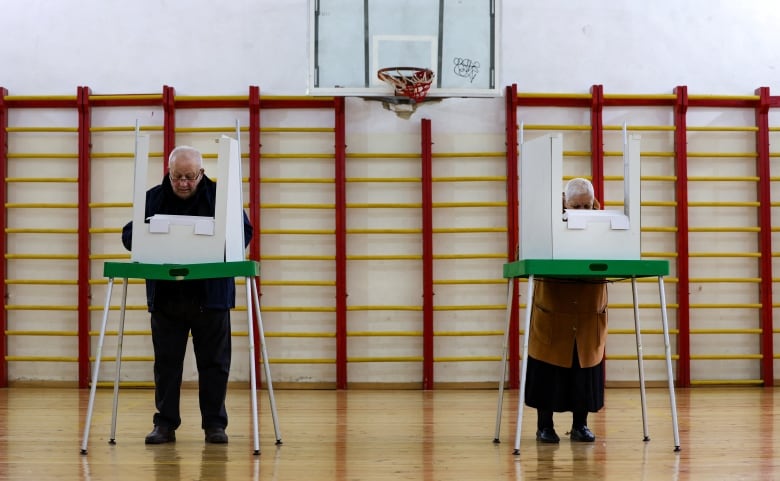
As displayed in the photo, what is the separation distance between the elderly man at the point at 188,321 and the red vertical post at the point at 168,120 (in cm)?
279

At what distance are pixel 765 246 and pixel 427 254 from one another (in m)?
2.39

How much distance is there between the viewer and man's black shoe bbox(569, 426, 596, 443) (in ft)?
A: 12.0

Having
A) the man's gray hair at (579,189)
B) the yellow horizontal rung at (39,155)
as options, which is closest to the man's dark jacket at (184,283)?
the man's gray hair at (579,189)

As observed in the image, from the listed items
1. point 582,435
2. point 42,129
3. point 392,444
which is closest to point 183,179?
point 392,444

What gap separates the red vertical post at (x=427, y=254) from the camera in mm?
6328

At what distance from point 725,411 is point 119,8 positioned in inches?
191

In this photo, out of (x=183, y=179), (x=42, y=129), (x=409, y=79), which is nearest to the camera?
(x=183, y=179)

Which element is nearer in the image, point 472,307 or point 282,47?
point 472,307

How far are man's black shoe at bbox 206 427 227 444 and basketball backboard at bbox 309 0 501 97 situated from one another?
A: 2833 millimetres

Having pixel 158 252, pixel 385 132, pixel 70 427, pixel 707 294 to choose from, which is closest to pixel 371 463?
pixel 158 252

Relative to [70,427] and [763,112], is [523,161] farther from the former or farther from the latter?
[763,112]

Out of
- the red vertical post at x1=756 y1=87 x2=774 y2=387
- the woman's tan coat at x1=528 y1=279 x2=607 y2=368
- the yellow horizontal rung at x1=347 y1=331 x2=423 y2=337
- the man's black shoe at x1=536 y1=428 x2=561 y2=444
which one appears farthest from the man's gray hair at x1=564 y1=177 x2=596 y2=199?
the red vertical post at x1=756 y1=87 x2=774 y2=387

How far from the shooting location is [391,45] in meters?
5.93

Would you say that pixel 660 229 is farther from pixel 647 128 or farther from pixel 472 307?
pixel 472 307
